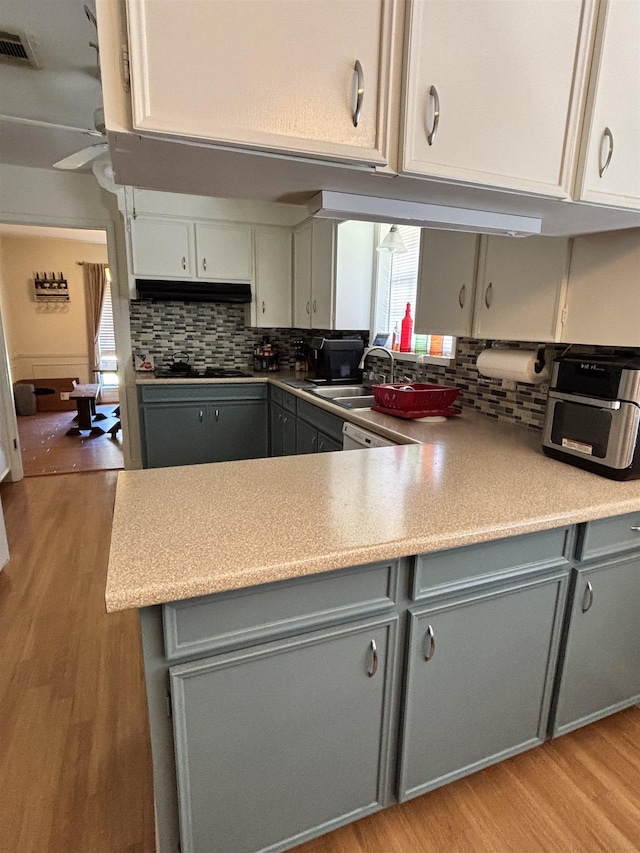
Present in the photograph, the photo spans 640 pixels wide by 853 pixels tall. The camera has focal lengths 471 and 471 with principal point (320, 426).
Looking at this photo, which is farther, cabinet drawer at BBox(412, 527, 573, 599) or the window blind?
the window blind

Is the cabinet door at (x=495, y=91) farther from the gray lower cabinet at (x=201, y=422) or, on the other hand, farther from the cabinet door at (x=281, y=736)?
the gray lower cabinet at (x=201, y=422)

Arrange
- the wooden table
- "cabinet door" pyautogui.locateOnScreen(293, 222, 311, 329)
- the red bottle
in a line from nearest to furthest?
the red bottle
"cabinet door" pyautogui.locateOnScreen(293, 222, 311, 329)
the wooden table

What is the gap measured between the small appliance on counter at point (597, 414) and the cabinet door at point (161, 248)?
318cm

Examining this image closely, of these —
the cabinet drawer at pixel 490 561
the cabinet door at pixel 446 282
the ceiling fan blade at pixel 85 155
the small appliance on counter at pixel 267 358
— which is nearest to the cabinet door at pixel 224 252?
the small appliance on counter at pixel 267 358

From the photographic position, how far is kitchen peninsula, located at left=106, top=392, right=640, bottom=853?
980mm

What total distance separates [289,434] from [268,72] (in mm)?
2633

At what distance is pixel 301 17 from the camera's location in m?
0.96

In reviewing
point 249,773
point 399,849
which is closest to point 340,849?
point 399,849

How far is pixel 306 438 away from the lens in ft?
10.2

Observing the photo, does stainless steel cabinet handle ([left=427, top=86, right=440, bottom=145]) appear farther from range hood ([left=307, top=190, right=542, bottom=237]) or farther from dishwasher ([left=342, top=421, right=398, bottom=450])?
dishwasher ([left=342, top=421, right=398, bottom=450])

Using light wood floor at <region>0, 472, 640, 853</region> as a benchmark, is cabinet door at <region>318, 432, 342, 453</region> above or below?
above

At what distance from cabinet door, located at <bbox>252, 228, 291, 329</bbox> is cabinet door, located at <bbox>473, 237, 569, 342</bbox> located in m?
2.46

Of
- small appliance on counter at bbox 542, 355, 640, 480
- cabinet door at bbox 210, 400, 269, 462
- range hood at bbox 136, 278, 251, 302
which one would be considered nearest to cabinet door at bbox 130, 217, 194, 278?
range hood at bbox 136, 278, 251, 302

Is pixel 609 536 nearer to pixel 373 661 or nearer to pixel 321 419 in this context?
pixel 373 661
